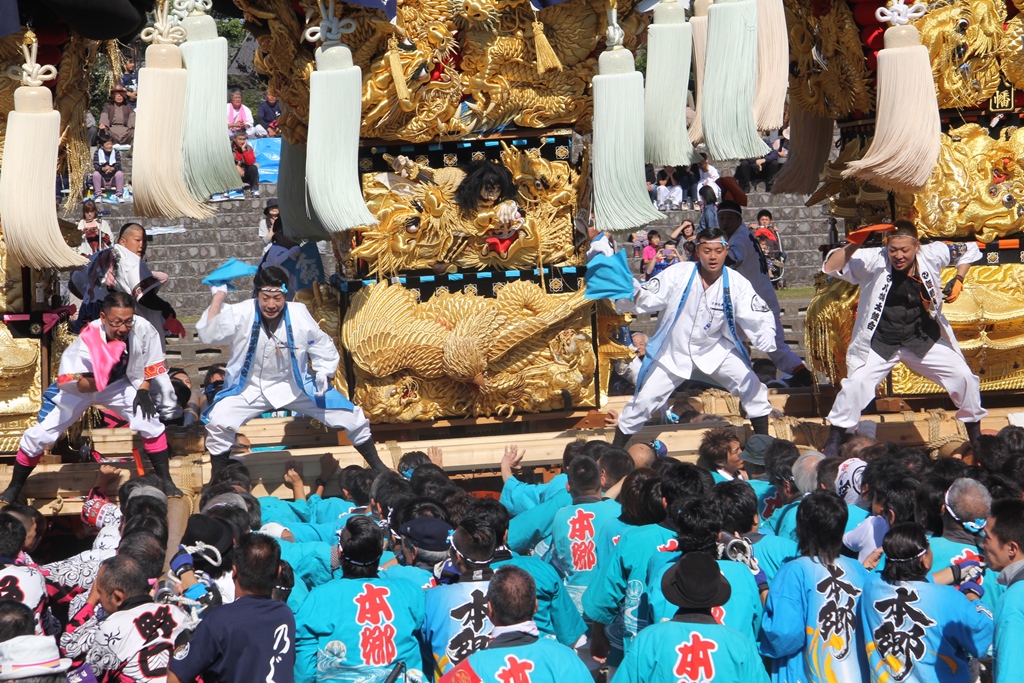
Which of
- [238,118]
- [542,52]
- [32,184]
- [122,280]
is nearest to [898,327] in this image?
[542,52]

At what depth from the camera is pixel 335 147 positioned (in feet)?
25.6

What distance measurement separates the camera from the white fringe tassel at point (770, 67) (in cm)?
779

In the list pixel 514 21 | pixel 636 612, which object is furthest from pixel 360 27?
pixel 636 612

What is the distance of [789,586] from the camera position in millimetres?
4680

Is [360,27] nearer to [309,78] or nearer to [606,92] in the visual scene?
[309,78]

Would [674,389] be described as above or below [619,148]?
below

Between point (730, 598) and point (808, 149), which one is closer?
point (730, 598)

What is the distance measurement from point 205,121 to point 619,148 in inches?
89.6

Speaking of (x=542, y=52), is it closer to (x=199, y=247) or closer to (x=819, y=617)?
(x=819, y=617)

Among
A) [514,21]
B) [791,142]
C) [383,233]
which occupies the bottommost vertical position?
[383,233]

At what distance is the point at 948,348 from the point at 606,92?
2.39m

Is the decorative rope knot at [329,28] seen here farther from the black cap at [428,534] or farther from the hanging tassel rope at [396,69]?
the black cap at [428,534]

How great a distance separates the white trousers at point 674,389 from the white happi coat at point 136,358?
2.59m

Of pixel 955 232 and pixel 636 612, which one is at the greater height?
pixel 955 232
